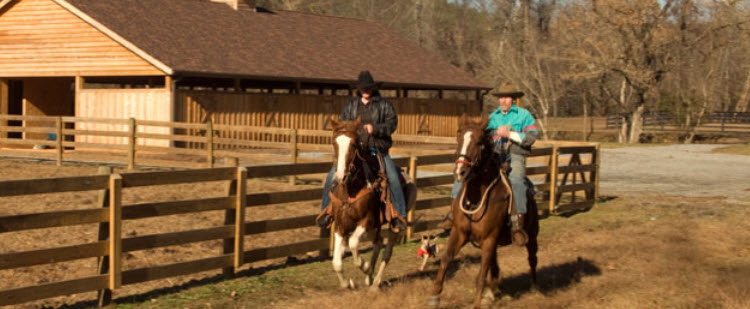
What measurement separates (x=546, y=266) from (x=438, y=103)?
92.6ft

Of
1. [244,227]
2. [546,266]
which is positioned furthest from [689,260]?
[244,227]

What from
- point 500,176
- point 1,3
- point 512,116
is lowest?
point 500,176

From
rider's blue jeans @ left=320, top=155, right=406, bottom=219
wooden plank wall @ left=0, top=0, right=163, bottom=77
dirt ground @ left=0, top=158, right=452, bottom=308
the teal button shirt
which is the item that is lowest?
dirt ground @ left=0, top=158, right=452, bottom=308

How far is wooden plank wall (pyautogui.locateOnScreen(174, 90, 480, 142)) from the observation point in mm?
27938

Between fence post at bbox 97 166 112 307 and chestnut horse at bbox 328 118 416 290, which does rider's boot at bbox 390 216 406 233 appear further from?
fence post at bbox 97 166 112 307

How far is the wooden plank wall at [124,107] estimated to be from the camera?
27.2 meters

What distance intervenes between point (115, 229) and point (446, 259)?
10.5ft

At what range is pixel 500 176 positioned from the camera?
8.52 m

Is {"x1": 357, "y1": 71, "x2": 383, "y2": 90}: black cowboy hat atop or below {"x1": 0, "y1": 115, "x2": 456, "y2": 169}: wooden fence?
atop

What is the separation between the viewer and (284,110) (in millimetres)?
31031

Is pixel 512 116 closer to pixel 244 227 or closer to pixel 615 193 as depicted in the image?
pixel 244 227

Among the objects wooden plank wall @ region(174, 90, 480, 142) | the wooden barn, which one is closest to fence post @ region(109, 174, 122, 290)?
the wooden barn

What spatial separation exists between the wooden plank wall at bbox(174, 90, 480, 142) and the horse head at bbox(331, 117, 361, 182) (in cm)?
1984

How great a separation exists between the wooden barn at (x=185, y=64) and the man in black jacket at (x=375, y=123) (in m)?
18.3
